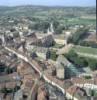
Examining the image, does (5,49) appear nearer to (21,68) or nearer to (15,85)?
(21,68)

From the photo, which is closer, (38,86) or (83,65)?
(38,86)

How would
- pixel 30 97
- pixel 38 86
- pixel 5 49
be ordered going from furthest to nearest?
1. pixel 5 49
2. pixel 38 86
3. pixel 30 97

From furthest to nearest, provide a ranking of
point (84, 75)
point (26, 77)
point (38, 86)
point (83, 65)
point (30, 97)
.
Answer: point (83, 65), point (84, 75), point (26, 77), point (38, 86), point (30, 97)

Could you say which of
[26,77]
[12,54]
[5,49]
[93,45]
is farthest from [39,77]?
[93,45]

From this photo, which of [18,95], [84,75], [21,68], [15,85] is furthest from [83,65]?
[18,95]

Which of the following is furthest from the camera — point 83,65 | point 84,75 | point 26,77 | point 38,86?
point 83,65

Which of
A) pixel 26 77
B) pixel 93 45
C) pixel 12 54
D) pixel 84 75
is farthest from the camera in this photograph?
pixel 93 45

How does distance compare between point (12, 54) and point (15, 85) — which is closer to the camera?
point (15, 85)

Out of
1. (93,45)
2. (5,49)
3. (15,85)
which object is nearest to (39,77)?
(15,85)

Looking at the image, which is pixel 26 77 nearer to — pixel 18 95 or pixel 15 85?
pixel 15 85
